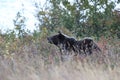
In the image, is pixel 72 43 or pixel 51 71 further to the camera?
pixel 72 43

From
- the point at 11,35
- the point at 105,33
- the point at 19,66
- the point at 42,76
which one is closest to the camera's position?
the point at 42,76

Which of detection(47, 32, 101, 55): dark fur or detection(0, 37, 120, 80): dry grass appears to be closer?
detection(0, 37, 120, 80): dry grass

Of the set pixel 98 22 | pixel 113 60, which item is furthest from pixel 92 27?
pixel 113 60

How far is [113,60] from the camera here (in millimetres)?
8078

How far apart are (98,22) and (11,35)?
507 centimetres

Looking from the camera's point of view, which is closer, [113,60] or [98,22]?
[113,60]

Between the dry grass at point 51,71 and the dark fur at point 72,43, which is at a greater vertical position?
the dry grass at point 51,71

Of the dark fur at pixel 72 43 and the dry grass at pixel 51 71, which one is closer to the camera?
the dry grass at pixel 51 71

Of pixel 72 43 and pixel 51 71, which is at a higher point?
pixel 51 71

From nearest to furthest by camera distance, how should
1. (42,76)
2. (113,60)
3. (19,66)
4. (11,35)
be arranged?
(42,76)
(19,66)
(113,60)
(11,35)

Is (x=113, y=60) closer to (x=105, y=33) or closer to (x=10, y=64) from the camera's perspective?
(x=10, y=64)

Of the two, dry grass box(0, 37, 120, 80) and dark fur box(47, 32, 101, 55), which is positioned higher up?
dry grass box(0, 37, 120, 80)

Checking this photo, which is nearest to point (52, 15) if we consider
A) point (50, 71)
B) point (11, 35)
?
point (11, 35)

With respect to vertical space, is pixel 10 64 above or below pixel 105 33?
above
